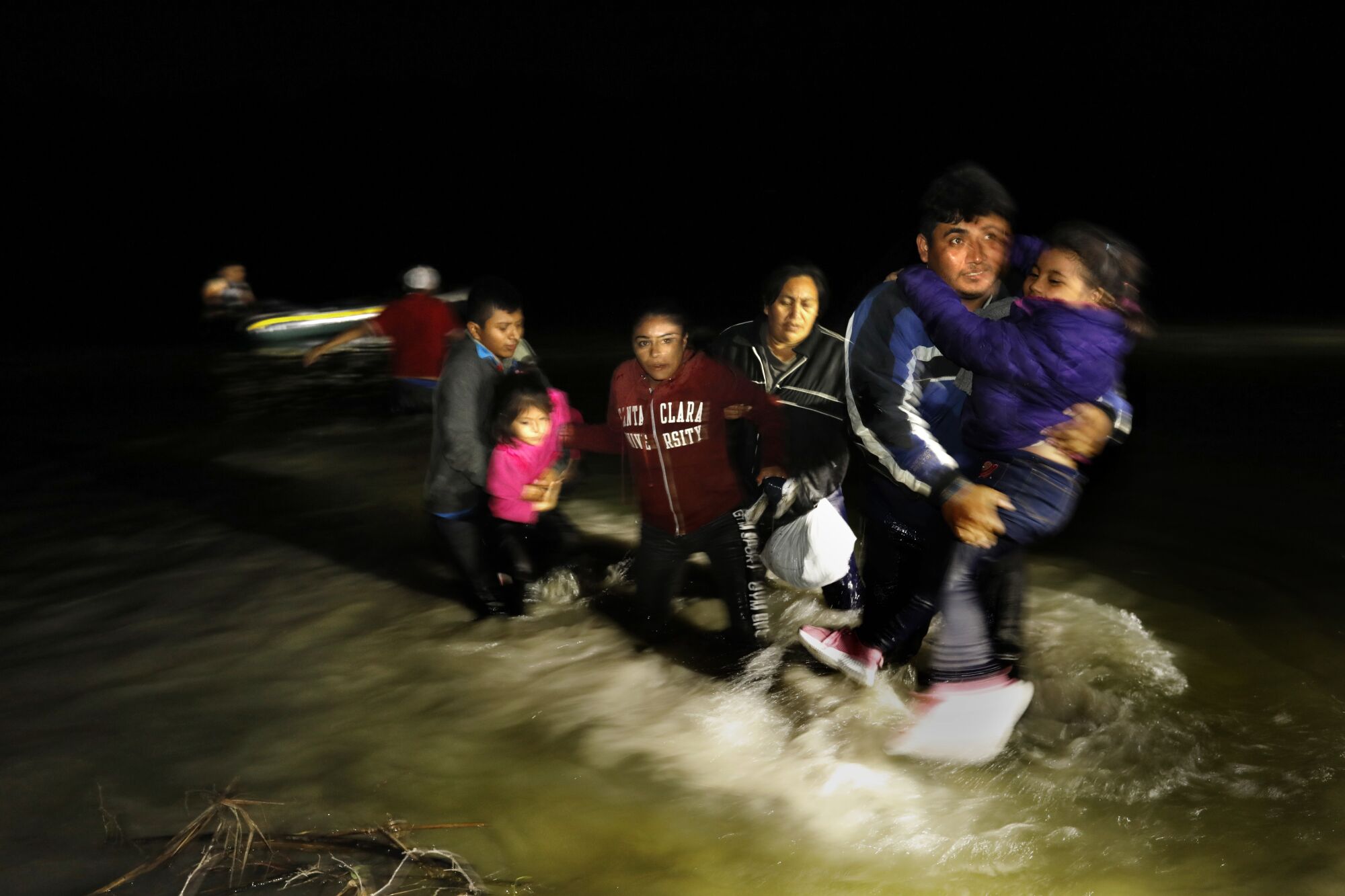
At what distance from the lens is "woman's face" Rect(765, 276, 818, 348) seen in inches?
165

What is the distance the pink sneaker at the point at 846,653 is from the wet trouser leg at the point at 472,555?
166 centimetres

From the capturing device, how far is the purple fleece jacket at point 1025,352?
278 centimetres

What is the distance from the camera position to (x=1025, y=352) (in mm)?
2797

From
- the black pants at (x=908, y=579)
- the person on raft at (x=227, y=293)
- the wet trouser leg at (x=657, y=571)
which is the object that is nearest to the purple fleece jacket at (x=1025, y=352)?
the black pants at (x=908, y=579)

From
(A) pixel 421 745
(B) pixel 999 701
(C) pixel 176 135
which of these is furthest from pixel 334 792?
(C) pixel 176 135

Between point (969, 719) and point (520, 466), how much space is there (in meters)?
2.33

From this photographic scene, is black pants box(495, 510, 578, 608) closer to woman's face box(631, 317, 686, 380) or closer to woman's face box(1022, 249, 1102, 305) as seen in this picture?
woman's face box(631, 317, 686, 380)

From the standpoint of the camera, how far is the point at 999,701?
319 cm

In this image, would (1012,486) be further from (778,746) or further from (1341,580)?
(1341,580)

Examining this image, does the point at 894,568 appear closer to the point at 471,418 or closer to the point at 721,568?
the point at 721,568

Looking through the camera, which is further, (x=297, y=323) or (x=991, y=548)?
(x=297, y=323)

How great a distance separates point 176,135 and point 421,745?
76.3 meters

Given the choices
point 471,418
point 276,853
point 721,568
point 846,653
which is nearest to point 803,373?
point 721,568

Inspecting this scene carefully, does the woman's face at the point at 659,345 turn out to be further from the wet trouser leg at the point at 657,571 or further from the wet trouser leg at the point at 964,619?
the wet trouser leg at the point at 964,619
